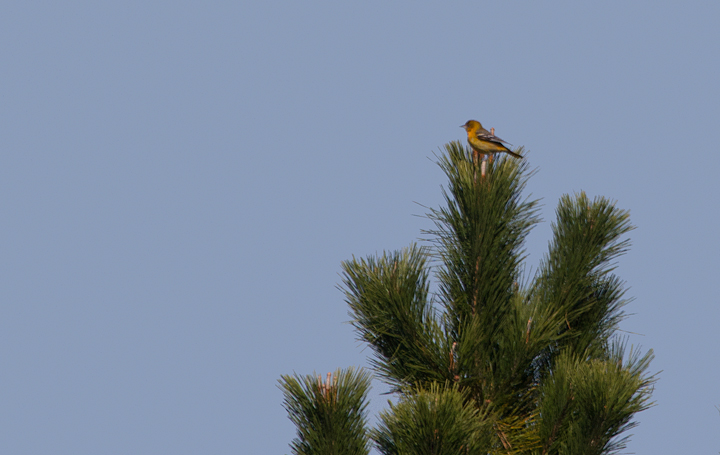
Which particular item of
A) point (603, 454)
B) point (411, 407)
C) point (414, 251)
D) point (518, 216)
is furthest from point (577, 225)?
point (411, 407)

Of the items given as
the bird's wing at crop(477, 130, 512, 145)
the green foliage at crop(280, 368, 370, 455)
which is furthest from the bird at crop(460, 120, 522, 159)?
the green foliage at crop(280, 368, 370, 455)

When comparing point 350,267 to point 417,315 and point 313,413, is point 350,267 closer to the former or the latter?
point 417,315

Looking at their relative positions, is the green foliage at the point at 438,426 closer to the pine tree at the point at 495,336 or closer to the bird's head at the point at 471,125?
the pine tree at the point at 495,336

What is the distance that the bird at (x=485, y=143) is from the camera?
5.92 metres

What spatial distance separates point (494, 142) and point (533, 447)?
8.45 ft

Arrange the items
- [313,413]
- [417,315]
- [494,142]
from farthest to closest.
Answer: [494,142] → [417,315] → [313,413]

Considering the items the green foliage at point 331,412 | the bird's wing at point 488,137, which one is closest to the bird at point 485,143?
the bird's wing at point 488,137

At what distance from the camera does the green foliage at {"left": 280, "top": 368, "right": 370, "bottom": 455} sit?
4.71m

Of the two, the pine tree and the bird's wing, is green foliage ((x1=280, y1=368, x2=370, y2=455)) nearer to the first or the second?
the pine tree

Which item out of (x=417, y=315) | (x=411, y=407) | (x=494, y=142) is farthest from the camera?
(x=494, y=142)

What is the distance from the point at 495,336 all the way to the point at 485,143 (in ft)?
6.82

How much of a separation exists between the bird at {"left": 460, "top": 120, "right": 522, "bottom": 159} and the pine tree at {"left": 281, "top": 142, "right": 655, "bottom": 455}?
28cm

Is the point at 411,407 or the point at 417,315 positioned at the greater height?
the point at 417,315

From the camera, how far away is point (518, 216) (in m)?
5.44
